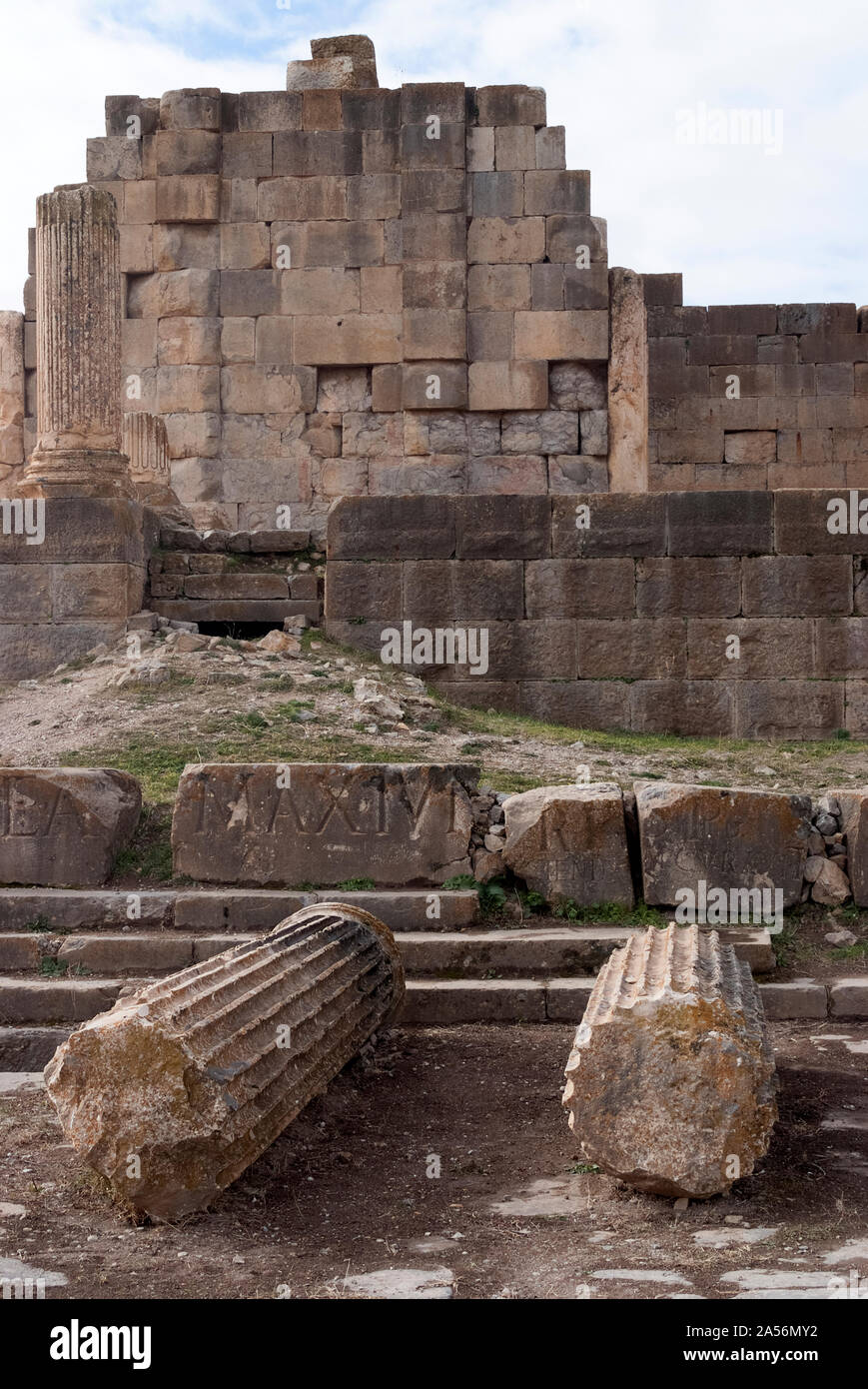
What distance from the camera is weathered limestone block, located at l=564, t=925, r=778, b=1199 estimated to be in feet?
15.3

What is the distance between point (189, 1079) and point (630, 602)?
7.77 metres

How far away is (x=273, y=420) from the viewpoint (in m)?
16.8

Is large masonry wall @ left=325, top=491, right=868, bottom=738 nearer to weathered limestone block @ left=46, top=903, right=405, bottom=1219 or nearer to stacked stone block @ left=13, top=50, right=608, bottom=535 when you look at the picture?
stacked stone block @ left=13, top=50, right=608, bottom=535

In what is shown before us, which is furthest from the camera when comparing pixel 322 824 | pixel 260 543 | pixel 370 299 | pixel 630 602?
pixel 370 299

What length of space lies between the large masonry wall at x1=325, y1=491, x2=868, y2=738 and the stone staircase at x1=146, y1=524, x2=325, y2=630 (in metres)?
0.49

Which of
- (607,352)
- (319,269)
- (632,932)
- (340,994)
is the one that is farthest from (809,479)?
(340,994)

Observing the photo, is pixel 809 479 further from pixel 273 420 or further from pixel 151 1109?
pixel 151 1109

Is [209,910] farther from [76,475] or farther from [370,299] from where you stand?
[370,299]

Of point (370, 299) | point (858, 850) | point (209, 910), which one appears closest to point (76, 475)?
point (209, 910)

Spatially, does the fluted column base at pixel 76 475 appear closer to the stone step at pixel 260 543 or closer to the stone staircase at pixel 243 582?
the stone staircase at pixel 243 582

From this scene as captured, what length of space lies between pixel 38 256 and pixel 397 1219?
413 inches

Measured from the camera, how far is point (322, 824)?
8094mm

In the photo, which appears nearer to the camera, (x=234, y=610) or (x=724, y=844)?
(x=724, y=844)

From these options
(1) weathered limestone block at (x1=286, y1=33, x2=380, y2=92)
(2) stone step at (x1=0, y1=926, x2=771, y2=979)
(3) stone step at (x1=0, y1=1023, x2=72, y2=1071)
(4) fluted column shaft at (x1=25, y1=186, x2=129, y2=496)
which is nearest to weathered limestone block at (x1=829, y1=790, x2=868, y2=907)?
(2) stone step at (x1=0, y1=926, x2=771, y2=979)
